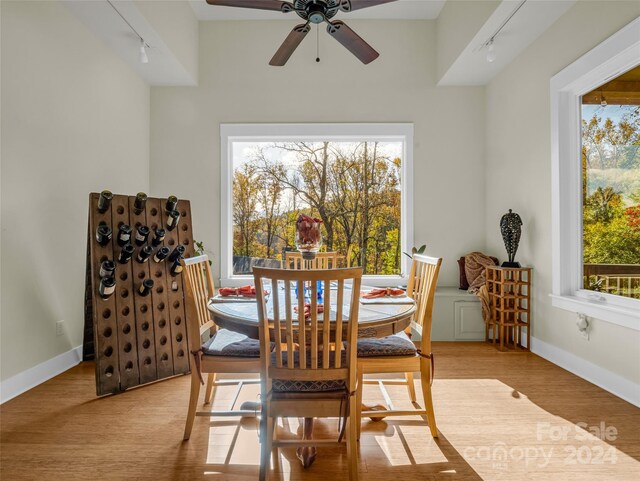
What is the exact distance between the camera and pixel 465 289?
4258mm

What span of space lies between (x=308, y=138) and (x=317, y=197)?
2.29 feet

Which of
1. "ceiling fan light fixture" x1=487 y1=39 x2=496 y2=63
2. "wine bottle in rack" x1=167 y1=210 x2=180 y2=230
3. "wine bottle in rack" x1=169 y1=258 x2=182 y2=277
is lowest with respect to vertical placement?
"wine bottle in rack" x1=169 y1=258 x2=182 y2=277

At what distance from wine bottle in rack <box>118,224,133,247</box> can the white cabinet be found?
2.96 metres

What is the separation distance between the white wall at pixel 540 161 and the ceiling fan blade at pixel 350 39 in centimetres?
168

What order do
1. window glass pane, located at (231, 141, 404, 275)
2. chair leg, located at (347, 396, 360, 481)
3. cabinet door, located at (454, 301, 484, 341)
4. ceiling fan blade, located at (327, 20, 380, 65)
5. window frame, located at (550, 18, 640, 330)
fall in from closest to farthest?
chair leg, located at (347, 396, 360, 481), ceiling fan blade, located at (327, 20, 380, 65), window frame, located at (550, 18, 640, 330), cabinet door, located at (454, 301, 484, 341), window glass pane, located at (231, 141, 404, 275)

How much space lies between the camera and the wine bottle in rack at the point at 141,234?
116 inches

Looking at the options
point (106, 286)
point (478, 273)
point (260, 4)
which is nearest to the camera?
point (260, 4)

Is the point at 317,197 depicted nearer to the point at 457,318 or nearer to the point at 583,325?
the point at 457,318

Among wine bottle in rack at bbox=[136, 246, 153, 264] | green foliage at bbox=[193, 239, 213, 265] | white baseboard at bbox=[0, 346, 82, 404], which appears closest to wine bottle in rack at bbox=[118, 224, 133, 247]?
wine bottle in rack at bbox=[136, 246, 153, 264]

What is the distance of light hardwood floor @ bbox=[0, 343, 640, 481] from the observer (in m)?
1.83

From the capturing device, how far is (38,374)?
282cm

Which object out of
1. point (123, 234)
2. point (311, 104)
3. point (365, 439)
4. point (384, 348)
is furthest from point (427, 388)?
point (311, 104)

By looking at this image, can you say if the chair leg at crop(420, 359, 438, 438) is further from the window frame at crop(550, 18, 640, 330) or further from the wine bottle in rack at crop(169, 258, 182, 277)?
the wine bottle in rack at crop(169, 258, 182, 277)

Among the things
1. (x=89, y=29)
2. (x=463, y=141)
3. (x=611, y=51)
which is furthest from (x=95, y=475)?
(x=463, y=141)
